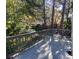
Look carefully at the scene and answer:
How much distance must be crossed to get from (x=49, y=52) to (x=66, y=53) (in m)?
0.17

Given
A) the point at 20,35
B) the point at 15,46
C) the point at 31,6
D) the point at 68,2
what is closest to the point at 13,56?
the point at 15,46

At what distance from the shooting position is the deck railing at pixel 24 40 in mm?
1485

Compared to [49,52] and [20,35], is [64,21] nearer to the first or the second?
[49,52]

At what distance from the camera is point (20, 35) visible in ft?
5.02

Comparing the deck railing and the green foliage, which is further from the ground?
the green foliage

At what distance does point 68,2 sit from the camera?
1577mm

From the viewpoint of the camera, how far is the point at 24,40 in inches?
60.7

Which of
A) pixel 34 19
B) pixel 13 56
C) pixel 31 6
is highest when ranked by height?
pixel 31 6

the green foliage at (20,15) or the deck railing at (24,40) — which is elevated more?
the green foliage at (20,15)

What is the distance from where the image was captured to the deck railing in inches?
58.5

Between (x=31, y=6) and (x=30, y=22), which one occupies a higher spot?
(x=31, y=6)

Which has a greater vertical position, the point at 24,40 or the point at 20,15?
the point at 20,15

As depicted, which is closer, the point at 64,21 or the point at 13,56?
the point at 13,56
